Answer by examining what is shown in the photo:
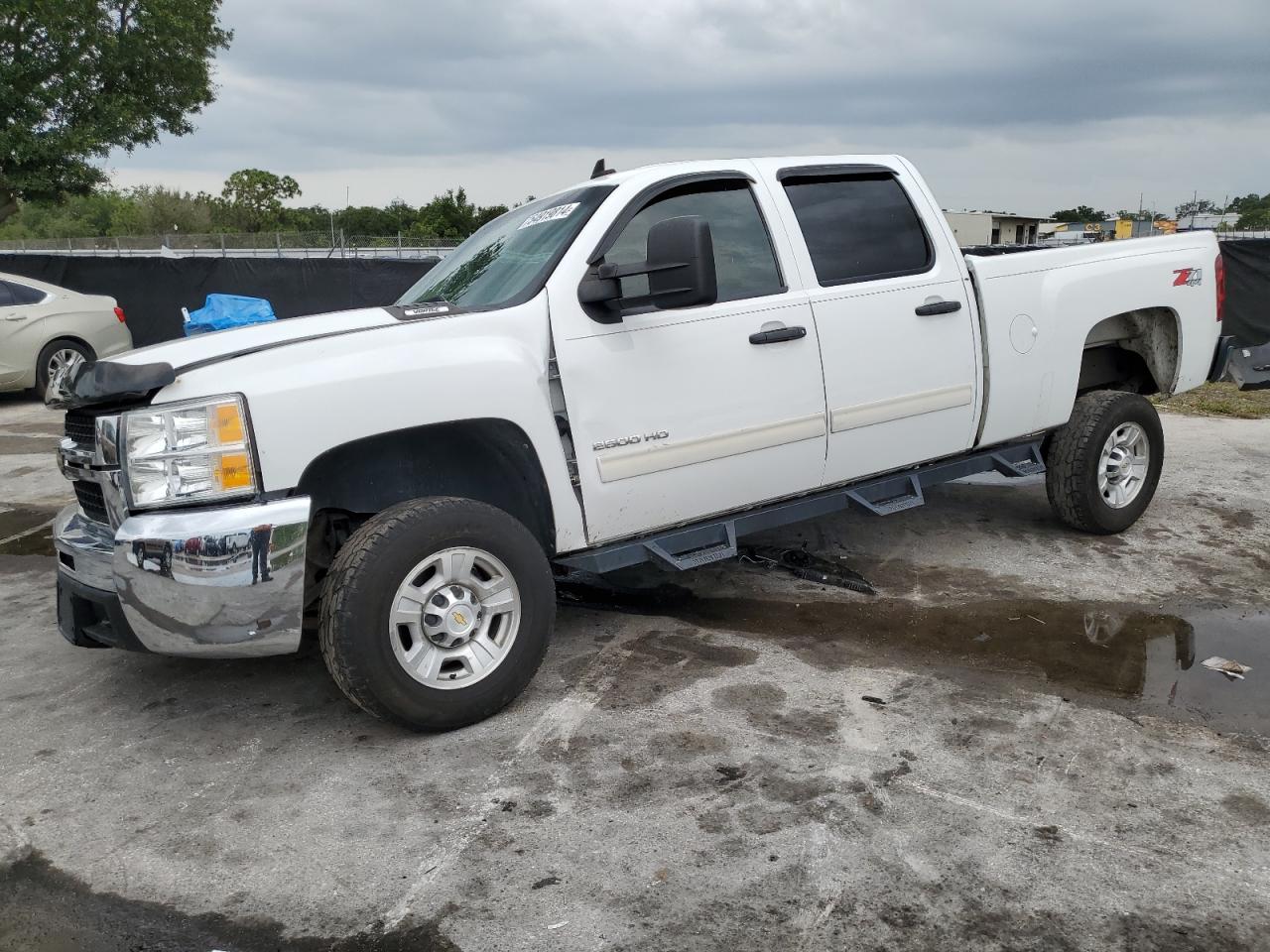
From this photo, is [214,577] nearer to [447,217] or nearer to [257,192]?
[447,217]

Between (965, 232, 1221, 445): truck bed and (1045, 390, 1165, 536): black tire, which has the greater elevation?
(965, 232, 1221, 445): truck bed

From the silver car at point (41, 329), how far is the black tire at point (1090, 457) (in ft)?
34.3

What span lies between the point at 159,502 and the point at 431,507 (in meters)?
0.85

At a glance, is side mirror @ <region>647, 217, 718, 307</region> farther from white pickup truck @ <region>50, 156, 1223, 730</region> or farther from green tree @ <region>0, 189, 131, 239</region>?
green tree @ <region>0, 189, 131, 239</region>

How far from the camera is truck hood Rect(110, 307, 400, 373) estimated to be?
3.60 m

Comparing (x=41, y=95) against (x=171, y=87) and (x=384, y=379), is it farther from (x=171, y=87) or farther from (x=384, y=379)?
(x=384, y=379)

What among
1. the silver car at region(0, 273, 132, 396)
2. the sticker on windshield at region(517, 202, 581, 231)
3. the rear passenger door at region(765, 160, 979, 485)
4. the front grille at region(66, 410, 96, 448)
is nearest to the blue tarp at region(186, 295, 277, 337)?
the silver car at region(0, 273, 132, 396)

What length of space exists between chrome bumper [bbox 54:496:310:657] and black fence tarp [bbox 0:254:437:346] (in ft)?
37.2

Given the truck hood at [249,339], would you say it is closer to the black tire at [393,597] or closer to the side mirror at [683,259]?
the black tire at [393,597]

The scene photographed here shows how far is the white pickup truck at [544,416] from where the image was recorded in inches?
133

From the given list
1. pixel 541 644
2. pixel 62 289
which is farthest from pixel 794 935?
pixel 62 289

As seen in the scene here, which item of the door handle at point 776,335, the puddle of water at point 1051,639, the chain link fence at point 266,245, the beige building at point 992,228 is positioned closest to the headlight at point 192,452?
the door handle at point 776,335

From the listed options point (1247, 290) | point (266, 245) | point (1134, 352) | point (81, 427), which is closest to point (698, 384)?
point (81, 427)

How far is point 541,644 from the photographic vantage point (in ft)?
12.6
